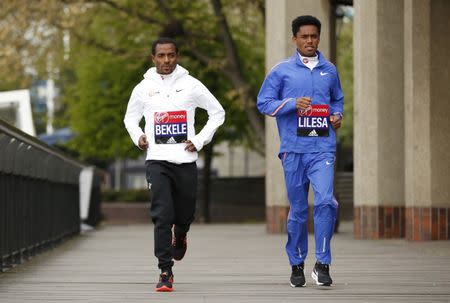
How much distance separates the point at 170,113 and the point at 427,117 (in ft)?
26.7

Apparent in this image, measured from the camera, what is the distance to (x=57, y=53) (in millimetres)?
33031

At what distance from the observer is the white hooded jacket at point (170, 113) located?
10188 mm

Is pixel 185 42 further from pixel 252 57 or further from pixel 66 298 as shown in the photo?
pixel 66 298

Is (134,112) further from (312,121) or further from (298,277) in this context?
(298,277)

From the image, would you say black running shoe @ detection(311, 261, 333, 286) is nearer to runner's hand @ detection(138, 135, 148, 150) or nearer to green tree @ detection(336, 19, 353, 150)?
runner's hand @ detection(138, 135, 148, 150)

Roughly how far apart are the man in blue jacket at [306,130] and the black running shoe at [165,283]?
895 mm

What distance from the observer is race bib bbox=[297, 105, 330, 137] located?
1022cm

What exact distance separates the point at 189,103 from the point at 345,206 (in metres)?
28.2

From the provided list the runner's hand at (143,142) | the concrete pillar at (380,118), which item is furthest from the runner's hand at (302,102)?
the concrete pillar at (380,118)

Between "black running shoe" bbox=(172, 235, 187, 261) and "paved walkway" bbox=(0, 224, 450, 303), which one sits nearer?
"paved walkway" bbox=(0, 224, 450, 303)

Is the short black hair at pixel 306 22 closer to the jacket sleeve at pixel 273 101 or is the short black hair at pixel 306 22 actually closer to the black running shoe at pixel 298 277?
the jacket sleeve at pixel 273 101

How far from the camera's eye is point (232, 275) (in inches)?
466

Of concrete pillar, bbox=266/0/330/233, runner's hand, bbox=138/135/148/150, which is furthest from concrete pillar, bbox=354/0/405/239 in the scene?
runner's hand, bbox=138/135/148/150

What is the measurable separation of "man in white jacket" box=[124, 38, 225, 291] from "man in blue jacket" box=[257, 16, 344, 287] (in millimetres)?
545
